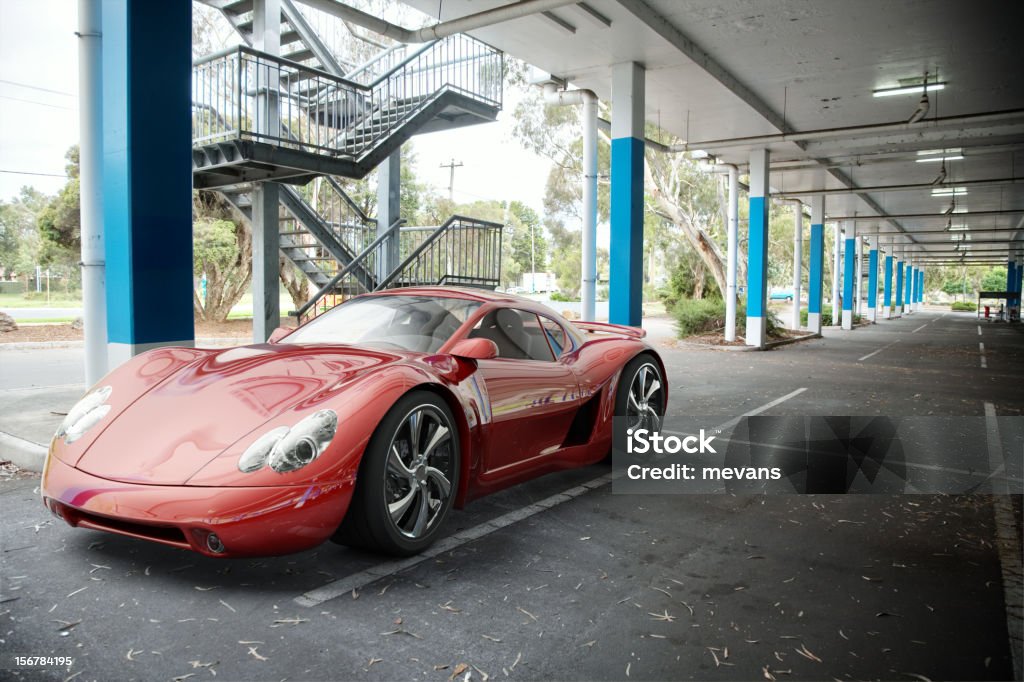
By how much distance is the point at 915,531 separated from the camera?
13.4 ft

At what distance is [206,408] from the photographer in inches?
125

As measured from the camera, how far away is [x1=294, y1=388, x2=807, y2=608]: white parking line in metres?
3.01

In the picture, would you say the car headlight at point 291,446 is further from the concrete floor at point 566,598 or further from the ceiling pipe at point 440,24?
the ceiling pipe at point 440,24

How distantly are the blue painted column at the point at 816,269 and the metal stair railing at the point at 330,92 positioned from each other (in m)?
17.4

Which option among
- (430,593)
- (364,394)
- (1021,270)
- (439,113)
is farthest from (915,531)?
(1021,270)

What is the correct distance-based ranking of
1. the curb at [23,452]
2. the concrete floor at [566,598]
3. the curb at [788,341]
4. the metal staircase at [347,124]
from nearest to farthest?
the concrete floor at [566,598], the curb at [23,452], the metal staircase at [347,124], the curb at [788,341]

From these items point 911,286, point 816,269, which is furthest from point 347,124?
point 911,286

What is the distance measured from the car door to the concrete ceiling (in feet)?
23.9

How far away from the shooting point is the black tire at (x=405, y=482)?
124 inches

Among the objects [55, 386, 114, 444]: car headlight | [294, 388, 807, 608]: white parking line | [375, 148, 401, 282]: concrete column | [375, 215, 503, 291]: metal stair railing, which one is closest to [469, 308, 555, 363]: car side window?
[294, 388, 807, 608]: white parking line

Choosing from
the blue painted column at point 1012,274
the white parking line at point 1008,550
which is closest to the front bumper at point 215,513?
the white parking line at point 1008,550

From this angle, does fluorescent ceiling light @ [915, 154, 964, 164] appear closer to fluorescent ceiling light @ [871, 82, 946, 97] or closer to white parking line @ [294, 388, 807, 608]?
fluorescent ceiling light @ [871, 82, 946, 97]

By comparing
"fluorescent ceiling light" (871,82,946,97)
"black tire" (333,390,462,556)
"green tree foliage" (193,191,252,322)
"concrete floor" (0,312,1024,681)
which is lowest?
"concrete floor" (0,312,1024,681)

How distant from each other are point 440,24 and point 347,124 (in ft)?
9.97
